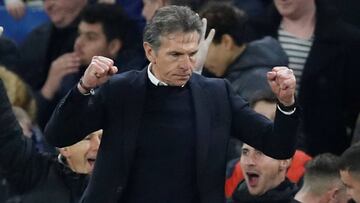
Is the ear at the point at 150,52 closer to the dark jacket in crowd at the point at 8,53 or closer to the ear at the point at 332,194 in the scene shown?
the ear at the point at 332,194

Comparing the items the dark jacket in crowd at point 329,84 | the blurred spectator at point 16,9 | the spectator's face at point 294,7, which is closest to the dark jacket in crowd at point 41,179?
the dark jacket in crowd at point 329,84

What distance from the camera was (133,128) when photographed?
16.8 ft

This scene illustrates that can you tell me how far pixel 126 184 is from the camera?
5.13 meters

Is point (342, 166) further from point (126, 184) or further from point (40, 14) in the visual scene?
point (40, 14)

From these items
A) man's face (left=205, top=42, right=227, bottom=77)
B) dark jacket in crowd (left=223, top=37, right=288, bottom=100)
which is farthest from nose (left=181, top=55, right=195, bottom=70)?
man's face (left=205, top=42, right=227, bottom=77)

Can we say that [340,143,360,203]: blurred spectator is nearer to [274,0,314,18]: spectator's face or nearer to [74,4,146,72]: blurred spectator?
[274,0,314,18]: spectator's face

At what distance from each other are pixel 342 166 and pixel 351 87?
1950 millimetres

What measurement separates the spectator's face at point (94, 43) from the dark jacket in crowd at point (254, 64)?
0.98m

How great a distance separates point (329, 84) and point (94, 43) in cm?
159

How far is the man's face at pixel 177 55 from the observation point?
16.5ft

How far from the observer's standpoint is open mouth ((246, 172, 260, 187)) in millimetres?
6277

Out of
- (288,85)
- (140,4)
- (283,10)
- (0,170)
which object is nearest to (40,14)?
(140,4)

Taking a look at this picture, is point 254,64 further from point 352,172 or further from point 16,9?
point 16,9

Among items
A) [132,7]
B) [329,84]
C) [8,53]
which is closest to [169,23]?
[329,84]
